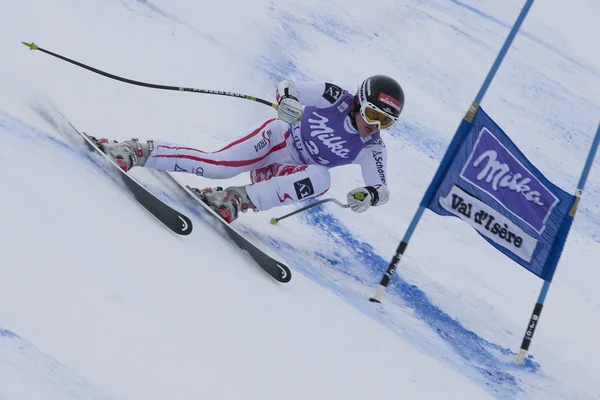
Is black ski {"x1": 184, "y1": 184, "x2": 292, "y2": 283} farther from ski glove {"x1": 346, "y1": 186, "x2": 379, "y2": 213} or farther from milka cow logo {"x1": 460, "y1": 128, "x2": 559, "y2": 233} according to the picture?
milka cow logo {"x1": 460, "y1": 128, "x2": 559, "y2": 233}

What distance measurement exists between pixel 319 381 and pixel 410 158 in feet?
13.7

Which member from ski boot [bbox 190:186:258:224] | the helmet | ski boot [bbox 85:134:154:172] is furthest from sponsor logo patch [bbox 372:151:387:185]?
ski boot [bbox 85:134:154:172]

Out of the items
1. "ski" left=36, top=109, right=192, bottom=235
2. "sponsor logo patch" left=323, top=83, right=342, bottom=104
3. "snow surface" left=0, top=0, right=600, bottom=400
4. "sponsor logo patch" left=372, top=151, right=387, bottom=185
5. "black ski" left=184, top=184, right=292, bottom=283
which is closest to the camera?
"snow surface" left=0, top=0, right=600, bottom=400

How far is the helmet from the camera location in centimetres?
432

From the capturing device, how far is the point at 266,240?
4.64 meters

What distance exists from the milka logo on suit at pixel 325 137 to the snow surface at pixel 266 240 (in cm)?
60

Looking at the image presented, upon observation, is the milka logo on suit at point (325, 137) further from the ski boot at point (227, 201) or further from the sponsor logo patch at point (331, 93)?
the ski boot at point (227, 201)

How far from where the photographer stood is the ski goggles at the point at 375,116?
4.34 meters

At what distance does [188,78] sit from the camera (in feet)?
21.5

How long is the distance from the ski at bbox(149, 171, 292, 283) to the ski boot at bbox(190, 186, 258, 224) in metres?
0.09

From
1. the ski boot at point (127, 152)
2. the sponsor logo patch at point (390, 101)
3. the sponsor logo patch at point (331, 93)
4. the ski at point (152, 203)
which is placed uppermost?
the sponsor logo patch at point (390, 101)

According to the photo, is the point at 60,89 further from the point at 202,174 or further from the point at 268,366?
the point at 268,366

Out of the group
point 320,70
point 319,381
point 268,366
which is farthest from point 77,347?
point 320,70

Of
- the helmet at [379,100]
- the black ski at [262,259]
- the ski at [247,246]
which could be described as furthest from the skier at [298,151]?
the black ski at [262,259]
